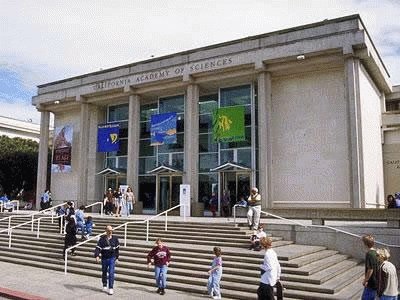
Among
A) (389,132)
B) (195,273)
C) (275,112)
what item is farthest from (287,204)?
(195,273)

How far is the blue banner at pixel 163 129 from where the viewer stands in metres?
27.4

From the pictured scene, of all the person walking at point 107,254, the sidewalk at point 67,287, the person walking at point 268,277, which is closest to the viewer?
the person walking at point 268,277

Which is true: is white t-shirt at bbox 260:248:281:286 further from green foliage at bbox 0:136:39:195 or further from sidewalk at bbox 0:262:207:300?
green foliage at bbox 0:136:39:195

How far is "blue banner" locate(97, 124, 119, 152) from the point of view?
3020 cm

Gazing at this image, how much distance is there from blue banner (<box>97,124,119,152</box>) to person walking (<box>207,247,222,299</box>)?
20.9m

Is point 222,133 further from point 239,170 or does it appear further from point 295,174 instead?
point 295,174

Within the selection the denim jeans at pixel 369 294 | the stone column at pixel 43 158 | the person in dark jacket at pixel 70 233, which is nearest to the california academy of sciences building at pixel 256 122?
the stone column at pixel 43 158

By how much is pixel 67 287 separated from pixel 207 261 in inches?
162

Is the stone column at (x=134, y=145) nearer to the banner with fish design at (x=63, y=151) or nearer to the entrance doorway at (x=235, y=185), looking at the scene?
the entrance doorway at (x=235, y=185)

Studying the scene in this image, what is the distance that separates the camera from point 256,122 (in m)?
25.3

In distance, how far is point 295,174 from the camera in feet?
76.3

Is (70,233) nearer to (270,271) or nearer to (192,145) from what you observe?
(270,271)

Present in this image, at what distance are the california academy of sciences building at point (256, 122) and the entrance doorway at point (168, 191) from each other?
0.28 ft

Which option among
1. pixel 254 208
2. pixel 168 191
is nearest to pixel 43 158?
pixel 168 191
